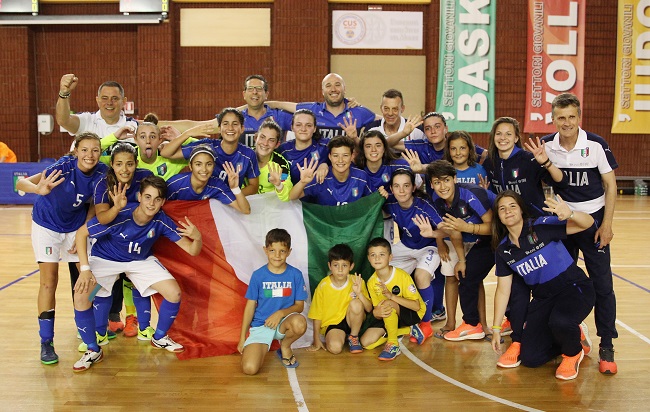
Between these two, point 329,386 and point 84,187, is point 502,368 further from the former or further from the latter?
point 84,187

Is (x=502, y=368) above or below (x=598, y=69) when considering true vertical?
below

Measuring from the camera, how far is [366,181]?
205 inches

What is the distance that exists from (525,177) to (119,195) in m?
3.01

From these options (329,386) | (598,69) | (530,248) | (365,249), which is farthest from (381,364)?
(598,69)

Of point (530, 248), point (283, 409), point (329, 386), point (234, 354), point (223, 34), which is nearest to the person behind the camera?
point (283, 409)

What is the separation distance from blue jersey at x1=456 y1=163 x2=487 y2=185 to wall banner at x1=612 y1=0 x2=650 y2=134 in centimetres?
1268

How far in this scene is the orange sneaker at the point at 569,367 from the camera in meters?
4.16

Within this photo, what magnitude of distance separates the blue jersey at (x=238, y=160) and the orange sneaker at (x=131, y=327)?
4.64 ft

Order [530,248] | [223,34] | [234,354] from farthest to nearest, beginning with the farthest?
[223,34] → [234,354] → [530,248]

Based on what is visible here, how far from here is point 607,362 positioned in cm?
431

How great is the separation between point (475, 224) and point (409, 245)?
2.04ft

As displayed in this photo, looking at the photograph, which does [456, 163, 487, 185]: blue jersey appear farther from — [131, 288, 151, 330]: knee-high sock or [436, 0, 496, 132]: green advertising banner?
[436, 0, 496, 132]: green advertising banner

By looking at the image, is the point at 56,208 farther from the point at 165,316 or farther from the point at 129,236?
the point at 165,316

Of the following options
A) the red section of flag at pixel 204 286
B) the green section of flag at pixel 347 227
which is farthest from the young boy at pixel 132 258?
the green section of flag at pixel 347 227
